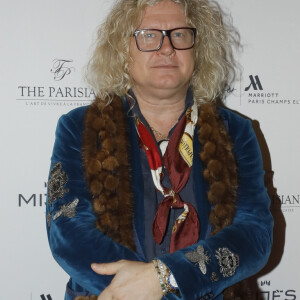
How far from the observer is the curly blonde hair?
1628 millimetres

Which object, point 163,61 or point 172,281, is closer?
point 172,281

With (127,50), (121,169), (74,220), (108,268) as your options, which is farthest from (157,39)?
(108,268)

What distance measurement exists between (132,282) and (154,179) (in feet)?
1.21

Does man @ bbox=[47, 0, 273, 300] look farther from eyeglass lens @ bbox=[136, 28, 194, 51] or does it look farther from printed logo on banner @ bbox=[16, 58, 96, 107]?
printed logo on banner @ bbox=[16, 58, 96, 107]

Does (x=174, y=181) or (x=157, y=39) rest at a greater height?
(x=157, y=39)

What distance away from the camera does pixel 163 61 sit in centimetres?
154

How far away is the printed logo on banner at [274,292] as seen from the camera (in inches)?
92.3

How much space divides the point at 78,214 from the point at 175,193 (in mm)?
324

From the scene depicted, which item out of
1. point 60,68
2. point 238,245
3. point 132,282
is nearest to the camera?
point 132,282

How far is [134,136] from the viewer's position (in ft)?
5.16

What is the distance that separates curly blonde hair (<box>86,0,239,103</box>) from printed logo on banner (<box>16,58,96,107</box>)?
24 centimetres

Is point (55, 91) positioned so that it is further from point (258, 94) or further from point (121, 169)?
point (258, 94)

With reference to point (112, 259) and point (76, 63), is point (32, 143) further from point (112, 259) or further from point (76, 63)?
point (112, 259)

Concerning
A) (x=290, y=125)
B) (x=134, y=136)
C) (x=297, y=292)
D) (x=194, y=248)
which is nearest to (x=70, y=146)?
(x=134, y=136)
